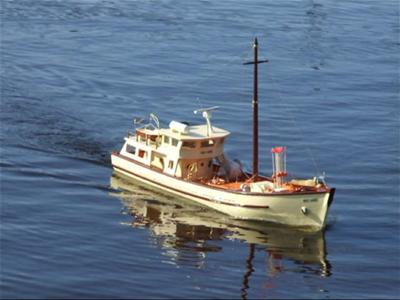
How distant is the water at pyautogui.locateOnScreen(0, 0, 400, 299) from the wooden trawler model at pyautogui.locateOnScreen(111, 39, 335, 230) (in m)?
1.16

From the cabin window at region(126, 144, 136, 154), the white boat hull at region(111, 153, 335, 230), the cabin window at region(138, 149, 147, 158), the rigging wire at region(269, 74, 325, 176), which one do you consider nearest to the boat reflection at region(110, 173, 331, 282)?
the white boat hull at region(111, 153, 335, 230)

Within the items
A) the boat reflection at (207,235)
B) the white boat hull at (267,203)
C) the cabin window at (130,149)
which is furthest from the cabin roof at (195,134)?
the cabin window at (130,149)

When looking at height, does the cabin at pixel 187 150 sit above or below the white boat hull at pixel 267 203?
above

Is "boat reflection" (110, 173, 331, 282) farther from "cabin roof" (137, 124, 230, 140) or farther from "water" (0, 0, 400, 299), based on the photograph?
"cabin roof" (137, 124, 230, 140)

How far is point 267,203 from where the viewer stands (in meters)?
75.8

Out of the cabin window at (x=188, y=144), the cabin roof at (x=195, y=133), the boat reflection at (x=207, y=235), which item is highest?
the cabin roof at (x=195, y=133)

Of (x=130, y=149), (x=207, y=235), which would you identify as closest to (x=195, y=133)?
(x=130, y=149)

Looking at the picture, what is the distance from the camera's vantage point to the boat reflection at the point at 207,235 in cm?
7104

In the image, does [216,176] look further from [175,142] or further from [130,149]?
[130,149]

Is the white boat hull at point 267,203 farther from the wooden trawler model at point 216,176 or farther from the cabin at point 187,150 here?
the cabin at point 187,150

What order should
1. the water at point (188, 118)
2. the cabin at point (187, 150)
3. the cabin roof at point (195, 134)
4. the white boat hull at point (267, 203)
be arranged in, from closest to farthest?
the water at point (188, 118), the white boat hull at point (267, 203), the cabin roof at point (195, 134), the cabin at point (187, 150)

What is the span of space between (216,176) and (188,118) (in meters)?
19.2

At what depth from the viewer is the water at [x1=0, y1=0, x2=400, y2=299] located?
67.8 meters

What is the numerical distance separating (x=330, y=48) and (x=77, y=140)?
4419cm
